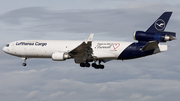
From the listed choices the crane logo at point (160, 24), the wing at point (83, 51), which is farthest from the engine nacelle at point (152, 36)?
the wing at point (83, 51)

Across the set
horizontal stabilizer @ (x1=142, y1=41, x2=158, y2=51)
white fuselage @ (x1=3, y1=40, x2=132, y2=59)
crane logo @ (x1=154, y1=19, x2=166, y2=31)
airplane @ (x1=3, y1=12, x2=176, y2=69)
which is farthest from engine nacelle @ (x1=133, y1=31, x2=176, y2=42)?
white fuselage @ (x1=3, y1=40, x2=132, y2=59)

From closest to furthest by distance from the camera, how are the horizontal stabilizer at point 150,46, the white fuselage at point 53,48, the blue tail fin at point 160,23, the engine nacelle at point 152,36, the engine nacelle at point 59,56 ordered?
the engine nacelle at point 152,36
the horizontal stabilizer at point 150,46
the blue tail fin at point 160,23
the engine nacelle at point 59,56
the white fuselage at point 53,48

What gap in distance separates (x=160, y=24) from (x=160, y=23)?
0.17 metres

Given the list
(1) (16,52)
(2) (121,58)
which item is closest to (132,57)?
(2) (121,58)

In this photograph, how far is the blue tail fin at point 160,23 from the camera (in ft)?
165

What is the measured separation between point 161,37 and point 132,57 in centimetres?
739

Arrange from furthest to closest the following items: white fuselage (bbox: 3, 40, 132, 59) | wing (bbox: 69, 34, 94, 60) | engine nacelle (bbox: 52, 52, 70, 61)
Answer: white fuselage (bbox: 3, 40, 132, 59) → engine nacelle (bbox: 52, 52, 70, 61) → wing (bbox: 69, 34, 94, 60)

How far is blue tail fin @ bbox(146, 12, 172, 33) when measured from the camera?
50.3m

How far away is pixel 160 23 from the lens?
50656 mm

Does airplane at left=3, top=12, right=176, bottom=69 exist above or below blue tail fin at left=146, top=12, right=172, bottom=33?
below

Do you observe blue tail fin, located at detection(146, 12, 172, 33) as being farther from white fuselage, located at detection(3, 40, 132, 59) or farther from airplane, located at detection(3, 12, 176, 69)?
white fuselage, located at detection(3, 40, 132, 59)

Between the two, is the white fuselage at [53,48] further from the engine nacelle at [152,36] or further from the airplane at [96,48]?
the engine nacelle at [152,36]

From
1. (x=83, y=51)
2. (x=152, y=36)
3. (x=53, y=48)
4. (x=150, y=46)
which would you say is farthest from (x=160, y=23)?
(x=53, y=48)

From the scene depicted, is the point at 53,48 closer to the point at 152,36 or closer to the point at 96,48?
the point at 96,48
